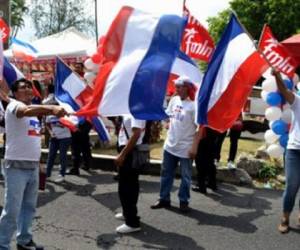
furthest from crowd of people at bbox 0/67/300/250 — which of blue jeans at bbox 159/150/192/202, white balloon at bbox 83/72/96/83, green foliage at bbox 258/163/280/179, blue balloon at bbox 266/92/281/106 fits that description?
white balloon at bbox 83/72/96/83

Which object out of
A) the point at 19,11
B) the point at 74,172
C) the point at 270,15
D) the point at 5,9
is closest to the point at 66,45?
the point at 5,9

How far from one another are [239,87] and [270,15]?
34.1 m

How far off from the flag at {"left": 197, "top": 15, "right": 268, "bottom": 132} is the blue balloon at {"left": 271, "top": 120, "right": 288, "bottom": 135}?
8.20 ft

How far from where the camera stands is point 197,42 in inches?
289

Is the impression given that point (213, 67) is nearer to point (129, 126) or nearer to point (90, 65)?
point (129, 126)

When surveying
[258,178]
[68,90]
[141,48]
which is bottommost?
[258,178]

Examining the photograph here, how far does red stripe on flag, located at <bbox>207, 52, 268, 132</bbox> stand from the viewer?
5.68 meters

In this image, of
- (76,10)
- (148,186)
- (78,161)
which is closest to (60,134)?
(78,161)

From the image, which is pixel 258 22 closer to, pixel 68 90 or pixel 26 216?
pixel 68 90

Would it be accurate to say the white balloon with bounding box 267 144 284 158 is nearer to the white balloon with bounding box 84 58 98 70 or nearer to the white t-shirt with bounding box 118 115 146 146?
the white t-shirt with bounding box 118 115 146 146

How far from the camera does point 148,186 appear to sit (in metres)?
8.52

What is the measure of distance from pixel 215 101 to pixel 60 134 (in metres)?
→ 3.55

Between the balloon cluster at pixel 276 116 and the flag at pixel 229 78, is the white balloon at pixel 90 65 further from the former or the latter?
the flag at pixel 229 78

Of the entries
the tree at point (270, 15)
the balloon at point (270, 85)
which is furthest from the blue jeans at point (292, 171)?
the tree at point (270, 15)
